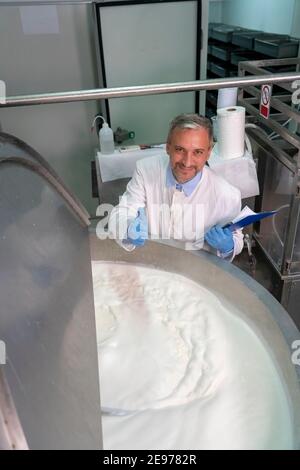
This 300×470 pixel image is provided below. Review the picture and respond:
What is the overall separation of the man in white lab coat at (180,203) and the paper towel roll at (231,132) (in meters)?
0.31

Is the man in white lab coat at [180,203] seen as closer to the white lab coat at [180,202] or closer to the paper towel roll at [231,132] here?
the white lab coat at [180,202]

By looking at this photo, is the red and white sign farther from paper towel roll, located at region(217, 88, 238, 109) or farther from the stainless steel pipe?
the stainless steel pipe

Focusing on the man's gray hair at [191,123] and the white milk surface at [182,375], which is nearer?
the white milk surface at [182,375]

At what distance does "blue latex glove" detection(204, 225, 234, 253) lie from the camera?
1.50 metres

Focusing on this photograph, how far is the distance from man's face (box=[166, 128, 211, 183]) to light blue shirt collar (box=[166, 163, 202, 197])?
36 mm

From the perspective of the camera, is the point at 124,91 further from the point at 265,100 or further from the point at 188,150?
the point at 265,100

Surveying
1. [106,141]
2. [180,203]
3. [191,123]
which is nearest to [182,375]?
[180,203]

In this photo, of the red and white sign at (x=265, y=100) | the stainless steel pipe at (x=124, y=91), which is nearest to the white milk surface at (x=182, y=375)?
the stainless steel pipe at (x=124, y=91)

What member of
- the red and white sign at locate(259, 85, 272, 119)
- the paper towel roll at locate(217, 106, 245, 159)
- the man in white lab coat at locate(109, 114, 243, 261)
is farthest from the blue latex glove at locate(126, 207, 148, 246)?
the red and white sign at locate(259, 85, 272, 119)

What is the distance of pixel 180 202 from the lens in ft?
5.58

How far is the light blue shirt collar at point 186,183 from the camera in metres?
1.64
